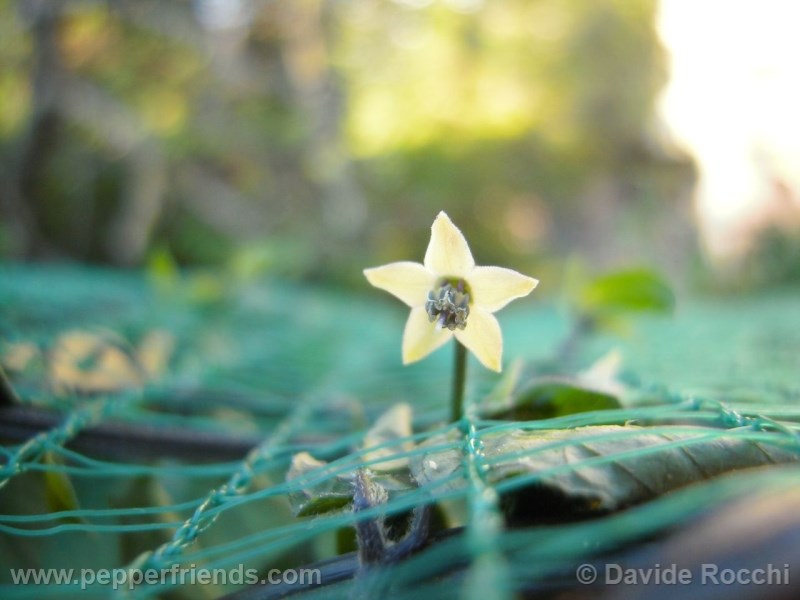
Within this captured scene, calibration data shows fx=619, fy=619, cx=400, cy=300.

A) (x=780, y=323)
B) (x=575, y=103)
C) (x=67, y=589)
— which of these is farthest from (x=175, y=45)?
(x=67, y=589)

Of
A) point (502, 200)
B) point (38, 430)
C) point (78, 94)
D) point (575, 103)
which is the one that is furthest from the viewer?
point (575, 103)

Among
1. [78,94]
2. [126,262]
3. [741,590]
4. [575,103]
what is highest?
[575,103]

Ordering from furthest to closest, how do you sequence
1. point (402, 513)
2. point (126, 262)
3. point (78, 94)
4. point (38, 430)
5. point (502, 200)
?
point (502, 200)
point (126, 262)
point (78, 94)
point (38, 430)
point (402, 513)


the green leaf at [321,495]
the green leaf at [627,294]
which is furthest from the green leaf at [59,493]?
the green leaf at [627,294]

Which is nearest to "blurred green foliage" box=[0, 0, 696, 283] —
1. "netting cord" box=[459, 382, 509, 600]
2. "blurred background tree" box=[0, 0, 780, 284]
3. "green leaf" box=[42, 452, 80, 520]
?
"blurred background tree" box=[0, 0, 780, 284]

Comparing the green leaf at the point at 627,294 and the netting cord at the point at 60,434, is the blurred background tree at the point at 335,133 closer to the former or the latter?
the green leaf at the point at 627,294

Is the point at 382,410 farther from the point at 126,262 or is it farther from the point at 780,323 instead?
the point at 126,262

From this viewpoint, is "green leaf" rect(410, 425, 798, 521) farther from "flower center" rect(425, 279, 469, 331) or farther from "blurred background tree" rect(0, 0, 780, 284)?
"blurred background tree" rect(0, 0, 780, 284)

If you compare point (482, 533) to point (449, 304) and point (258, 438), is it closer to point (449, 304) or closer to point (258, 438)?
point (449, 304)
